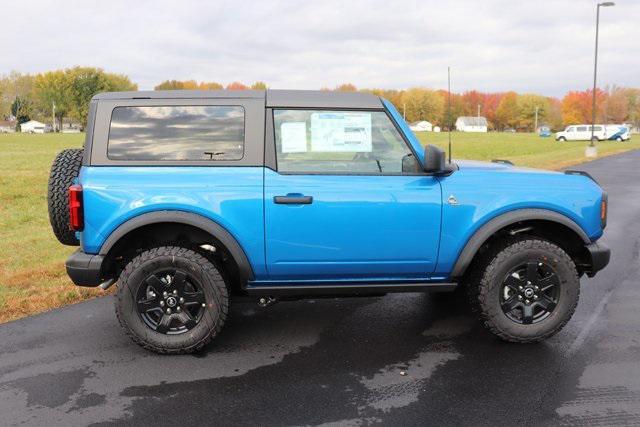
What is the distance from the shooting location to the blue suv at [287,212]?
12.7 ft

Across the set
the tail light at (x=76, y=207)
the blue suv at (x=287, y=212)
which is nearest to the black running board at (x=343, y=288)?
the blue suv at (x=287, y=212)

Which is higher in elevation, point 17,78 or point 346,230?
point 17,78

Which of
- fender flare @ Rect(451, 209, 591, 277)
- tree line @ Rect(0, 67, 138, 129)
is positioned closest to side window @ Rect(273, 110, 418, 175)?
fender flare @ Rect(451, 209, 591, 277)

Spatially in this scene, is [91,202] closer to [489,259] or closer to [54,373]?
[54,373]

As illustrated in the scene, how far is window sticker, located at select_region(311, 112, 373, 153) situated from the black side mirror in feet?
1.38

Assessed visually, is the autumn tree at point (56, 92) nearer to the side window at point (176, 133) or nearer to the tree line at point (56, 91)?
the tree line at point (56, 91)

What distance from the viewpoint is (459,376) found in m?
3.65

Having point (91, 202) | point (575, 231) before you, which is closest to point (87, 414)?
→ point (91, 202)

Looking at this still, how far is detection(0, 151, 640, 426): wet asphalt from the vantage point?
3176mm

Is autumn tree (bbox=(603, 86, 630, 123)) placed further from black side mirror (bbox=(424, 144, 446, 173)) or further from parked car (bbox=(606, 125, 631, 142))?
black side mirror (bbox=(424, 144, 446, 173))

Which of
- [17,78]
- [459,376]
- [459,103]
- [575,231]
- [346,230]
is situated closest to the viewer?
[459,376]

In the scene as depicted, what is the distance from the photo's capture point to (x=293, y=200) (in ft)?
12.7

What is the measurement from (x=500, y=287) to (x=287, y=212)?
1657mm

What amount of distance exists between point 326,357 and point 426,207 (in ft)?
4.15
